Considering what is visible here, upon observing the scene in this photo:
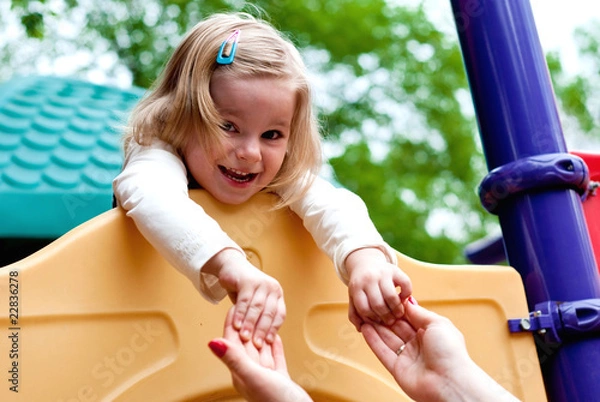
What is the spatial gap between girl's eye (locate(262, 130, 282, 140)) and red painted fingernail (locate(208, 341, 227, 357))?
0.44 meters

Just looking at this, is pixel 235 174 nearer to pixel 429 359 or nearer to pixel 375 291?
pixel 375 291

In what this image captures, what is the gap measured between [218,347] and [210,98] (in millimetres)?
444

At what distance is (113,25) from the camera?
260 inches

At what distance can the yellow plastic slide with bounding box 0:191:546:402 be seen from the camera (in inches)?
36.4

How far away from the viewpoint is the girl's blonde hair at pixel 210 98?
110 centimetres

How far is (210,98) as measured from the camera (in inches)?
42.8

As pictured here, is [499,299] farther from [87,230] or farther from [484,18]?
[87,230]

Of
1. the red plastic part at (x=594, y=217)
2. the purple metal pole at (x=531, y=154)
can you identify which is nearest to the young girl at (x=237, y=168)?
the purple metal pole at (x=531, y=154)

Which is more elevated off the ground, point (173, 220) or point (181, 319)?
point (173, 220)

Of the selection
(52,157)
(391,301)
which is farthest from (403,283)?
(52,157)

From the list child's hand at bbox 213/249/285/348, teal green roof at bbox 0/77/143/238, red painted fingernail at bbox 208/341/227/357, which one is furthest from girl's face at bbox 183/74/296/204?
teal green roof at bbox 0/77/143/238

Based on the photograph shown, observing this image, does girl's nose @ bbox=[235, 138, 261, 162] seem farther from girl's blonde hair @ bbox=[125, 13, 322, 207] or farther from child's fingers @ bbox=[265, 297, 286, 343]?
child's fingers @ bbox=[265, 297, 286, 343]

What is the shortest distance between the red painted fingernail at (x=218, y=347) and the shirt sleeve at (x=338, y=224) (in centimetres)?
32

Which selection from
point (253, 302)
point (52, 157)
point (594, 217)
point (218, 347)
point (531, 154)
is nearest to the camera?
point (218, 347)
